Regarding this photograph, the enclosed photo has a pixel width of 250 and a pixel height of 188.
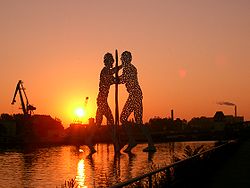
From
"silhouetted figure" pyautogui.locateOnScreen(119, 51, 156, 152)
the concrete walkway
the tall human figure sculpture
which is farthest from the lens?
the tall human figure sculpture

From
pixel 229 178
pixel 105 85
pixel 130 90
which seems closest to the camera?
pixel 229 178

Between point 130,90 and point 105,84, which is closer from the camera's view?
point 130,90

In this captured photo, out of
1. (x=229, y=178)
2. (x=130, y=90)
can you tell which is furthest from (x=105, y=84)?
(x=229, y=178)

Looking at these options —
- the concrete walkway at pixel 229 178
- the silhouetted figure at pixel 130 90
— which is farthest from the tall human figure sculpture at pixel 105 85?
the concrete walkway at pixel 229 178

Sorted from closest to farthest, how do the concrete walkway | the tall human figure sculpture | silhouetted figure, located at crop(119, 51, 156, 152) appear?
the concrete walkway < silhouetted figure, located at crop(119, 51, 156, 152) < the tall human figure sculpture

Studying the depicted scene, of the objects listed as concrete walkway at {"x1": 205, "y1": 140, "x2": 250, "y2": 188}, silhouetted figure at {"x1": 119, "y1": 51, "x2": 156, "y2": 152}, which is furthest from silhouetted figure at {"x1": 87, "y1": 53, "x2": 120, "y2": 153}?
concrete walkway at {"x1": 205, "y1": 140, "x2": 250, "y2": 188}

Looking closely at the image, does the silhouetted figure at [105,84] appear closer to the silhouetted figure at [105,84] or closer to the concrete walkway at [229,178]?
the silhouetted figure at [105,84]

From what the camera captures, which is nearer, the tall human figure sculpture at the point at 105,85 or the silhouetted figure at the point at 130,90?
the silhouetted figure at the point at 130,90

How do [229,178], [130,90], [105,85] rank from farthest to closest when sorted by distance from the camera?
[105,85]
[130,90]
[229,178]

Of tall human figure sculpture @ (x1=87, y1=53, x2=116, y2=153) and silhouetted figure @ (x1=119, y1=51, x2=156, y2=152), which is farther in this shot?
tall human figure sculpture @ (x1=87, y1=53, x2=116, y2=153)

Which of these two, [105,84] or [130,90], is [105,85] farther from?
[130,90]

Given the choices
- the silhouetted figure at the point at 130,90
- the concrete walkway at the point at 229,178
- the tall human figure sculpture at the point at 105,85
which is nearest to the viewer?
the concrete walkway at the point at 229,178

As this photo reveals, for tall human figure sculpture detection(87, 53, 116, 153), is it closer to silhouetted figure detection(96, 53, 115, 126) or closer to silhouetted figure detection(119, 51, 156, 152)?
silhouetted figure detection(96, 53, 115, 126)

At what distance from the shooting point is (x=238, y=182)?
1359 cm
